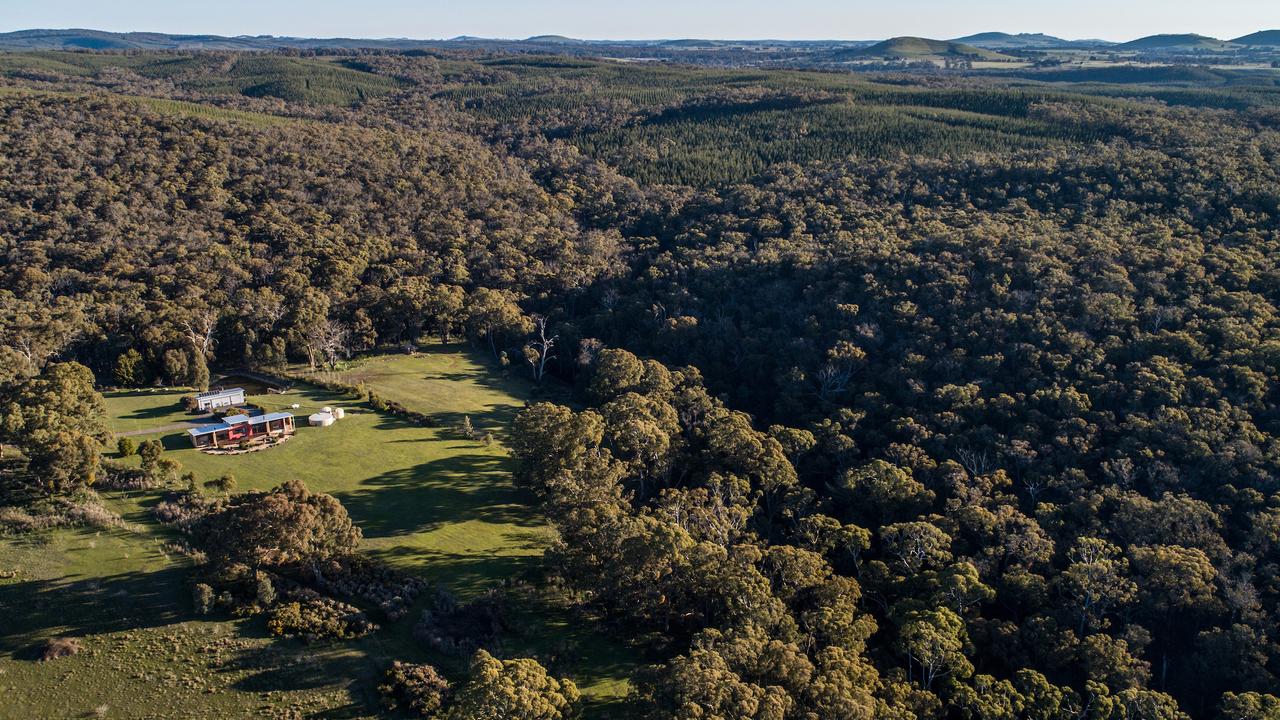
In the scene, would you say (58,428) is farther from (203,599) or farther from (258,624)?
(258,624)

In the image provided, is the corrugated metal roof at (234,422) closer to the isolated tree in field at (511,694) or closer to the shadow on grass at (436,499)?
the shadow on grass at (436,499)

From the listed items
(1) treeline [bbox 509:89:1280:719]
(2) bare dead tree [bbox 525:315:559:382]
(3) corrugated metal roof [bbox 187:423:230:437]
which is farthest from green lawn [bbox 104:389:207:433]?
(2) bare dead tree [bbox 525:315:559:382]

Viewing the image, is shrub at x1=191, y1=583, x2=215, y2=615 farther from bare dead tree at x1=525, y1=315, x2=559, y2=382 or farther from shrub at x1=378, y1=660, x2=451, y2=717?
bare dead tree at x1=525, y1=315, x2=559, y2=382

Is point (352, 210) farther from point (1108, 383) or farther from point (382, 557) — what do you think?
point (1108, 383)

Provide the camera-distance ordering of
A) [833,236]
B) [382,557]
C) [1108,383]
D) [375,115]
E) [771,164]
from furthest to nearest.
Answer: [375,115], [771,164], [833,236], [1108,383], [382,557]

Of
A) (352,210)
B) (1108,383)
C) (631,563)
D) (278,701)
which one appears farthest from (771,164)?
(278,701)

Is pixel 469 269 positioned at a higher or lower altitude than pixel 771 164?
lower
